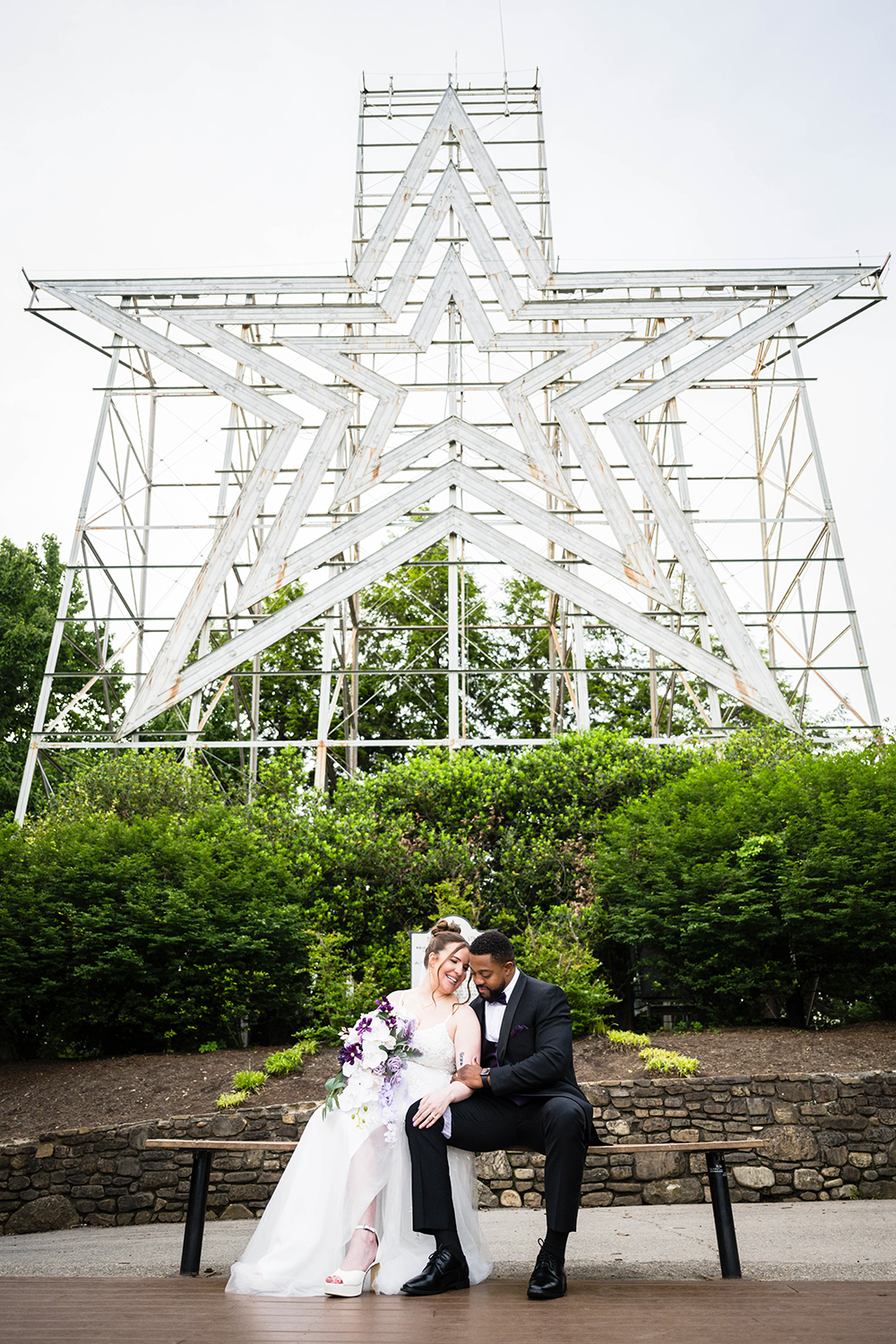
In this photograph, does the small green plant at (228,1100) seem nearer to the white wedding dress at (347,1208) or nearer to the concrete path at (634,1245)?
Result: the concrete path at (634,1245)

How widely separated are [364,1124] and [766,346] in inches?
803

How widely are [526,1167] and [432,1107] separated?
436 cm

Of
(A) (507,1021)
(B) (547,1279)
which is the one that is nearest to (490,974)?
(A) (507,1021)

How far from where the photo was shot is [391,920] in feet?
47.0

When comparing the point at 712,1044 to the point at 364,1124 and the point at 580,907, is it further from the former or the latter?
the point at 364,1124

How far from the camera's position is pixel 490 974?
17.7ft

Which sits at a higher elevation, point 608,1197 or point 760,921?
point 760,921

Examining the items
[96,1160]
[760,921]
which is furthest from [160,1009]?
[760,921]

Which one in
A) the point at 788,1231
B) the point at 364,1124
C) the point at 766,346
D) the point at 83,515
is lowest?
the point at 788,1231

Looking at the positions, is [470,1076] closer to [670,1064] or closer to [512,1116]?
[512,1116]

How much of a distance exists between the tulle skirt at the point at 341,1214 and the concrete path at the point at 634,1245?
50 cm

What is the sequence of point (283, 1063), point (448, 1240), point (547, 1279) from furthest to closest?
point (283, 1063), point (448, 1240), point (547, 1279)

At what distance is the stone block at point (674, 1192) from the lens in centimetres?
869

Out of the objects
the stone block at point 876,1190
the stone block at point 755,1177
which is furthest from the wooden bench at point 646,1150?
the stone block at point 876,1190
